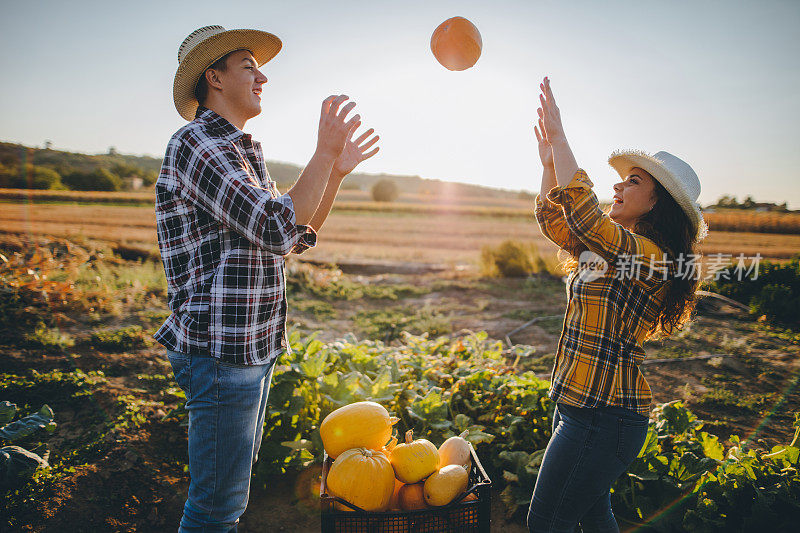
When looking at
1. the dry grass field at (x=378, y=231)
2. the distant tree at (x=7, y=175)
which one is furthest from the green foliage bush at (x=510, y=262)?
the distant tree at (x=7, y=175)

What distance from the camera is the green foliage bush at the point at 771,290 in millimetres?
7305

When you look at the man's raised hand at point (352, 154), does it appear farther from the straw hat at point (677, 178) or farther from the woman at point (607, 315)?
the straw hat at point (677, 178)

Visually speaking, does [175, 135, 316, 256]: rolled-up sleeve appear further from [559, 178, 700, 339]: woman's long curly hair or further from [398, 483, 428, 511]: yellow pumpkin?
[559, 178, 700, 339]: woman's long curly hair

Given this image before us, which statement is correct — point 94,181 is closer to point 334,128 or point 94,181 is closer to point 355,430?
point 334,128

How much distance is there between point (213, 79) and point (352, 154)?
723 millimetres

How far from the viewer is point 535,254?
Result: 11.9 meters

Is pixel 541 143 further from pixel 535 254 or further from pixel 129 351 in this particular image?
pixel 535 254

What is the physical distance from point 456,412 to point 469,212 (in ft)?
168

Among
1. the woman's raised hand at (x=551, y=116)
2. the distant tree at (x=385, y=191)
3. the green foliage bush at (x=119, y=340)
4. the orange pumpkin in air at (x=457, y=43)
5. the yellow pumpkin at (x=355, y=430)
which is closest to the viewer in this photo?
the yellow pumpkin at (x=355, y=430)

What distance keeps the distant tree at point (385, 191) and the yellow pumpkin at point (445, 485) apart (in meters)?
61.1

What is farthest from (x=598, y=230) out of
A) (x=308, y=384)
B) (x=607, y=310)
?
(x=308, y=384)

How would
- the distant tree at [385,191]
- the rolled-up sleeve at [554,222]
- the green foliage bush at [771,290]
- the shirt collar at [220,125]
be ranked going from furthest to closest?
1. the distant tree at [385,191]
2. the green foliage bush at [771,290]
3. the rolled-up sleeve at [554,222]
4. the shirt collar at [220,125]

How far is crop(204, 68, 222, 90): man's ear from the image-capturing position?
6.11 feet

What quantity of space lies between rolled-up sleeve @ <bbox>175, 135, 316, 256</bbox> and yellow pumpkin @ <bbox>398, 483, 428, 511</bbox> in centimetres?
110
